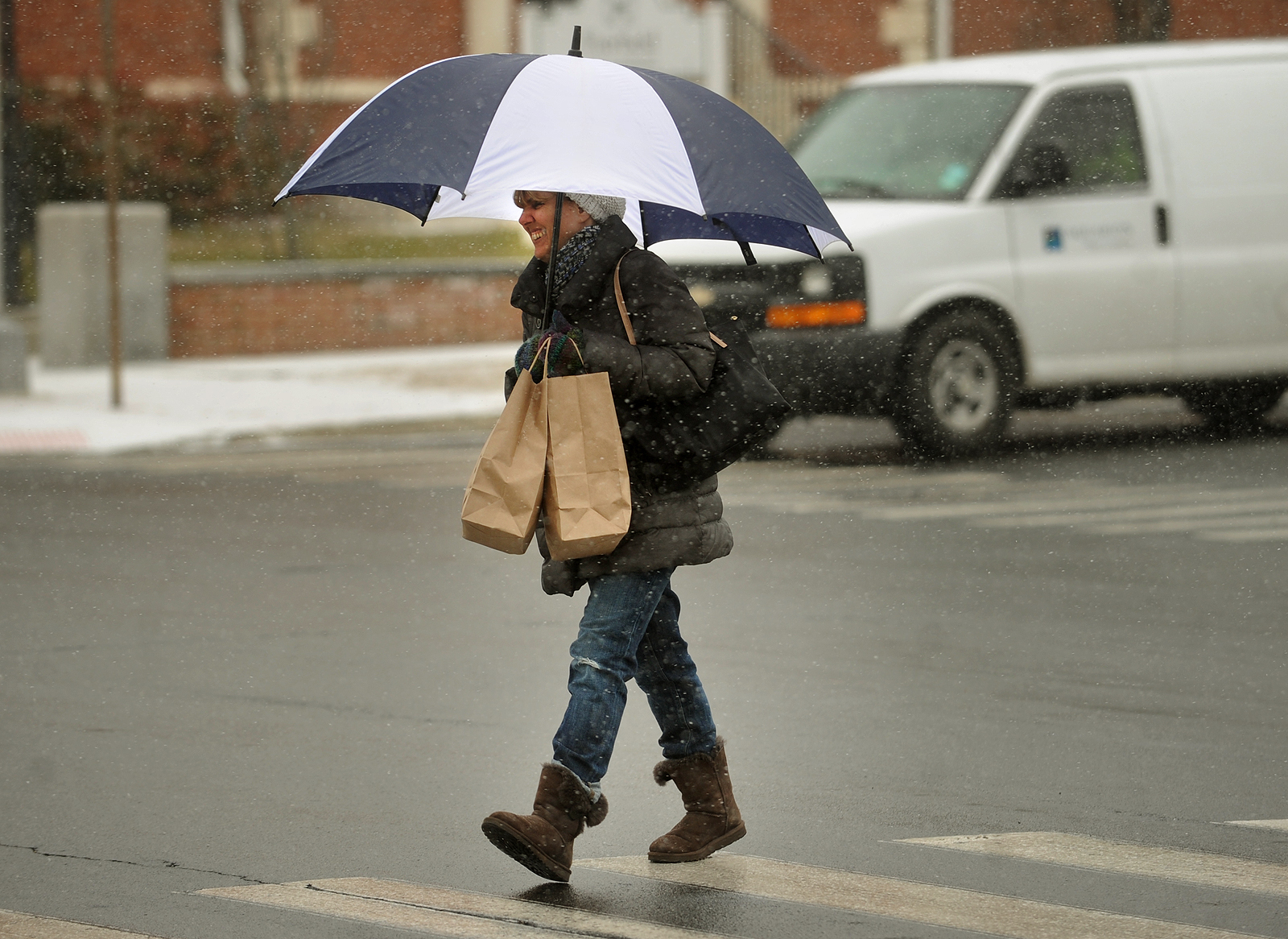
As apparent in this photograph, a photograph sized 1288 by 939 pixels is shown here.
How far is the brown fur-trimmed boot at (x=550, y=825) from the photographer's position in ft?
14.8

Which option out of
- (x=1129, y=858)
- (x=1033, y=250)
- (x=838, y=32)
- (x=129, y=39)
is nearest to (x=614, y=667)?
(x=1129, y=858)

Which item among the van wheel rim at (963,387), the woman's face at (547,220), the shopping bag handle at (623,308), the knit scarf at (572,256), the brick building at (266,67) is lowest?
the van wheel rim at (963,387)

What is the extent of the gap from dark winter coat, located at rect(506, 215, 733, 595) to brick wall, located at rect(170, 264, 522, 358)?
14.5 meters

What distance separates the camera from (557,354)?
461 centimetres

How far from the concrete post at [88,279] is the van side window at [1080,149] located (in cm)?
864

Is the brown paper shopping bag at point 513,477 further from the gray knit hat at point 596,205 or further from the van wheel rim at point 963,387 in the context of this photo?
the van wheel rim at point 963,387

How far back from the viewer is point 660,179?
4629mm

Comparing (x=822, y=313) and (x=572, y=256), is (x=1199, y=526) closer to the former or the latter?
(x=822, y=313)

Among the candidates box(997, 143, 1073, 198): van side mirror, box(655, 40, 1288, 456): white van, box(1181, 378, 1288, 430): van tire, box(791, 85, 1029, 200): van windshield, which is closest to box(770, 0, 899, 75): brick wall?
box(1181, 378, 1288, 430): van tire

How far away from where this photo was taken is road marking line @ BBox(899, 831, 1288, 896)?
15.3 ft

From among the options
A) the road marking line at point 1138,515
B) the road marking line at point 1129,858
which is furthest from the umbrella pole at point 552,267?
the road marking line at point 1138,515

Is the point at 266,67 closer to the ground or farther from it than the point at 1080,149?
farther from it

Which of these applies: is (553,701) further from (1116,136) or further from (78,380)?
(78,380)

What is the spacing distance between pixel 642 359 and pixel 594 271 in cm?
23
